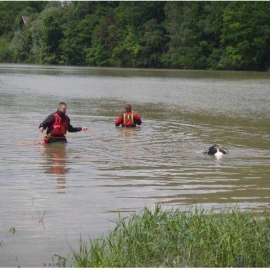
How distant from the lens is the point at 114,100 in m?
34.8

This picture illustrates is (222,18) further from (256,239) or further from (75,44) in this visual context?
(256,239)

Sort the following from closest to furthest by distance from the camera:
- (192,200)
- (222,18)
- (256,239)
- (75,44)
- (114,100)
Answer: (256,239)
(192,200)
(114,100)
(222,18)
(75,44)

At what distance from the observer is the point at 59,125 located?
16375 millimetres

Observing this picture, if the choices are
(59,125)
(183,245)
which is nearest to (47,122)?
(59,125)

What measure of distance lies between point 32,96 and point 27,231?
28624mm

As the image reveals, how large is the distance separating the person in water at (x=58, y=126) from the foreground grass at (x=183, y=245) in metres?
8.53

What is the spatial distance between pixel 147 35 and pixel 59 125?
266 ft

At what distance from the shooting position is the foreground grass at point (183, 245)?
262 inches

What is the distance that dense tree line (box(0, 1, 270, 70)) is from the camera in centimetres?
8481

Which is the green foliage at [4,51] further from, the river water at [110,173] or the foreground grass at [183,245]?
the foreground grass at [183,245]

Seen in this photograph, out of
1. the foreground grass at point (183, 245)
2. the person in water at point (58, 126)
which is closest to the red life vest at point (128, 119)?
the person in water at point (58, 126)

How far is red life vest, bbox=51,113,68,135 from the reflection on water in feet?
1.01

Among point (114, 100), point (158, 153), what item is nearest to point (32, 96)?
point (114, 100)

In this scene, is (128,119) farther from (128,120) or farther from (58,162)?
(58,162)
